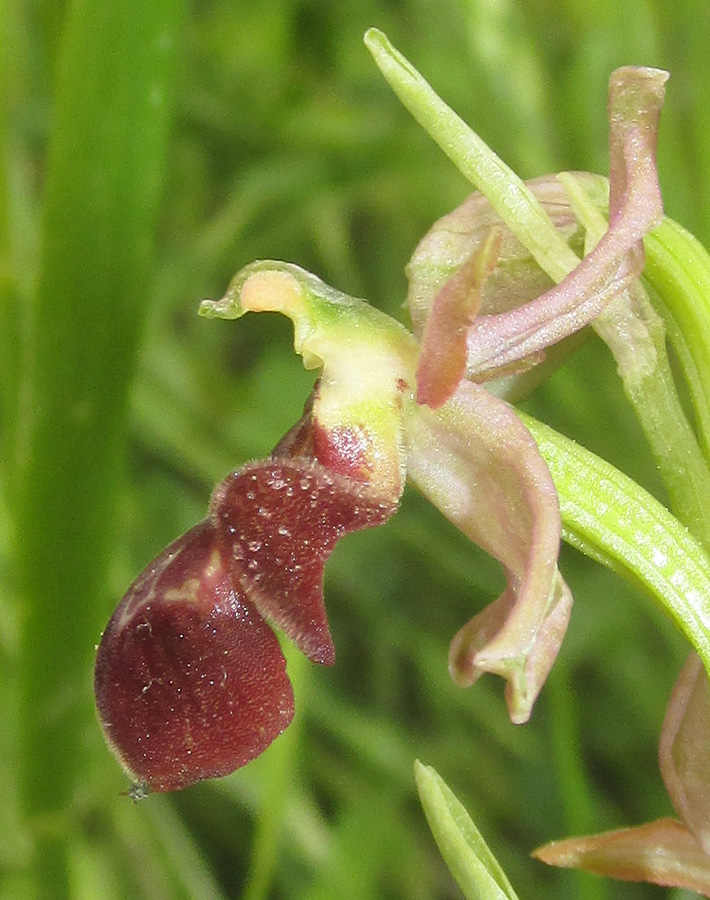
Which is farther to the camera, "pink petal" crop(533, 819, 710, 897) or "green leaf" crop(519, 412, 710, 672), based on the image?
"pink petal" crop(533, 819, 710, 897)

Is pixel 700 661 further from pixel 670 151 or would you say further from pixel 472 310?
pixel 670 151

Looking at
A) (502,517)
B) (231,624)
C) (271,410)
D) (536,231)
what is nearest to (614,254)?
(536,231)

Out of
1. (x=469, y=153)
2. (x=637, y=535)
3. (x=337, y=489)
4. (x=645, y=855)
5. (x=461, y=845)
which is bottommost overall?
(x=645, y=855)

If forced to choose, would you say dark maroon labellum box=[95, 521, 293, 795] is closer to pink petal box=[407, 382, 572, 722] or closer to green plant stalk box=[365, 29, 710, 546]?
pink petal box=[407, 382, 572, 722]

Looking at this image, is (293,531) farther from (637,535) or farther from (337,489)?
(637,535)

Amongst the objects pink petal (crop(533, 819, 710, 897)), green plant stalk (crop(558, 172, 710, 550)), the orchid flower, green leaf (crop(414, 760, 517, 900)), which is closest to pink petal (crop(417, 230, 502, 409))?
the orchid flower

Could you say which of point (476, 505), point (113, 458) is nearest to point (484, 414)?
point (476, 505)
